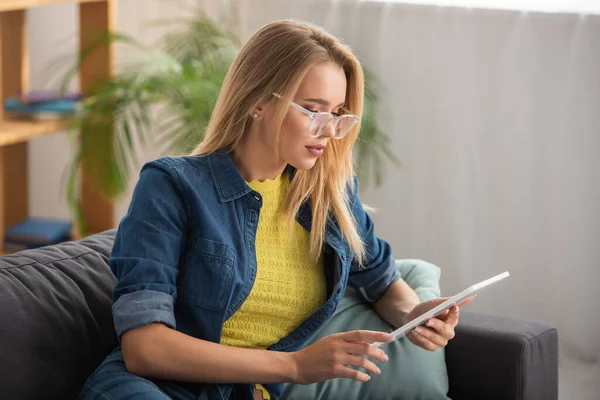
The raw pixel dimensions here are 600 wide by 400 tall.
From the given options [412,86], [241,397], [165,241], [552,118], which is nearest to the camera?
[165,241]

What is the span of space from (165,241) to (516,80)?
1.74m

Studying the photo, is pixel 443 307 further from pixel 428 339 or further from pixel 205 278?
pixel 205 278

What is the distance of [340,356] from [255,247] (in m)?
0.29

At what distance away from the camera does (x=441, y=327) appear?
1629mm

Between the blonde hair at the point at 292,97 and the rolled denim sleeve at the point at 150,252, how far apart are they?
0.57 feet

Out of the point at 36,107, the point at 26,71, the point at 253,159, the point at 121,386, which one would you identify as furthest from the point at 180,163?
the point at 26,71

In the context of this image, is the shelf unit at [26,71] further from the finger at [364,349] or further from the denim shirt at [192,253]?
the finger at [364,349]

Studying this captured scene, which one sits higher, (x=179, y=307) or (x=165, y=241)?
(x=165, y=241)

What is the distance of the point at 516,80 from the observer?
9.61ft

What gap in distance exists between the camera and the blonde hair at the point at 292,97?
163 centimetres

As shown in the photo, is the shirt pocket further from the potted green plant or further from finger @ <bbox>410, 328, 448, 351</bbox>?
the potted green plant

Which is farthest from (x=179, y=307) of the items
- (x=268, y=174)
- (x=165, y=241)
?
(x=268, y=174)

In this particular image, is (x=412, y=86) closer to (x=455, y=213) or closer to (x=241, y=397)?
(x=455, y=213)

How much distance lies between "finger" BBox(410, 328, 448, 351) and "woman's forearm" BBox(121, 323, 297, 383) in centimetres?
25
